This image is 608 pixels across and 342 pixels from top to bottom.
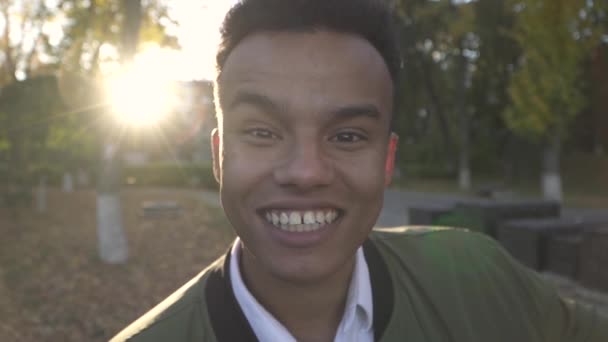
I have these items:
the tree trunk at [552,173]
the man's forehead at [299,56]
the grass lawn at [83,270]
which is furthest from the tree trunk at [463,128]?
the man's forehead at [299,56]

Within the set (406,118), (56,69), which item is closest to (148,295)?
(56,69)

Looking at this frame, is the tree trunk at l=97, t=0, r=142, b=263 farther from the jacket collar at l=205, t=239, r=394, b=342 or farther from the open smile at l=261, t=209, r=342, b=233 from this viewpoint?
the open smile at l=261, t=209, r=342, b=233


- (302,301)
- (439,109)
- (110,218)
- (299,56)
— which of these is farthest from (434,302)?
(439,109)

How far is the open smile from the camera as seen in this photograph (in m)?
1.50

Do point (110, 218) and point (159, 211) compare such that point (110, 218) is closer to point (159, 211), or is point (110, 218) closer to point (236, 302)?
point (159, 211)

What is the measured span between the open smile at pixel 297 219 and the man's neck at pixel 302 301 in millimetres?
203

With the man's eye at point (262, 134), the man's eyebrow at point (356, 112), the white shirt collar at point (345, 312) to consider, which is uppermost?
the man's eyebrow at point (356, 112)

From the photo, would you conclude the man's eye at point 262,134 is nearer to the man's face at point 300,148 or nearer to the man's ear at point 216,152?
the man's face at point 300,148

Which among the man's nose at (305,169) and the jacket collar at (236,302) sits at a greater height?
the man's nose at (305,169)

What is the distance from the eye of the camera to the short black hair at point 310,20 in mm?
1498

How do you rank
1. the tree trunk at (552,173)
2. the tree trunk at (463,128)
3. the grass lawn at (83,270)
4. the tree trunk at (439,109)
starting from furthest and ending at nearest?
the tree trunk at (439,109), the tree trunk at (463,128), the tree trunk at (552,173), the grass lawn at (83,270)

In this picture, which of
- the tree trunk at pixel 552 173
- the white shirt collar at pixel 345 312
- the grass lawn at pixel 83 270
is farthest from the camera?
the tree trunk at pixel 552 173

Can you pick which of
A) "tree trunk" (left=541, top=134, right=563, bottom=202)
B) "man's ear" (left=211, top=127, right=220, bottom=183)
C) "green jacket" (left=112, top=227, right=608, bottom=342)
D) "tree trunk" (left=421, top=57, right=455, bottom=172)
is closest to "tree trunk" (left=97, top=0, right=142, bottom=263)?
"man's ear" (left=211, top=127, right=220, bottom=183)

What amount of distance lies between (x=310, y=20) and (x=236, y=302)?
814 mm
